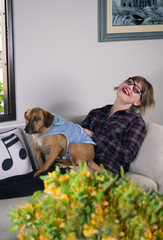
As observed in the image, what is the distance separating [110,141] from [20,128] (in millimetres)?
671

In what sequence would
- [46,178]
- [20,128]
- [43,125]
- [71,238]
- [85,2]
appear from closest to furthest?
[71,238], [46,178], [43,125], [20,128], [85,2]

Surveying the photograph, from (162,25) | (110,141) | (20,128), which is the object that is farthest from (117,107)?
(162,25)

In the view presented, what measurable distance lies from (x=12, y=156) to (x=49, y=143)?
10.3 inches

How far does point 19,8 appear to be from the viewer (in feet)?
8.29

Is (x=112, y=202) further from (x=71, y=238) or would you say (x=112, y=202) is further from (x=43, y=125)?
(x=43, y=125)

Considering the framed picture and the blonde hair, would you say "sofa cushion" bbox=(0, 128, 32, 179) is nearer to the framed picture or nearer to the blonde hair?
the blonde hair

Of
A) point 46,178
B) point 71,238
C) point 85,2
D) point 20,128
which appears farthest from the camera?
point 85,2

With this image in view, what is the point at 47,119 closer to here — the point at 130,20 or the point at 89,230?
the point at 89,230

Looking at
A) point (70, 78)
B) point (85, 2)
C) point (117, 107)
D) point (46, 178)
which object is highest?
point (85, 2)

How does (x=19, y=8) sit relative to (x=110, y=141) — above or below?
above

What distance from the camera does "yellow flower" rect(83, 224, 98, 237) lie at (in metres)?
0.86

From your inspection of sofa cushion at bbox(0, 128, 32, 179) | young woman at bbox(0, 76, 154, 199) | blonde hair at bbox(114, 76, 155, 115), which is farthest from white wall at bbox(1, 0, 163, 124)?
blonde hair at bbox(114, 76, 155, 115)

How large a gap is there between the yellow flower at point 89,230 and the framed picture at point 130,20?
2402mm

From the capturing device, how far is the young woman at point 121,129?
2.22 m
